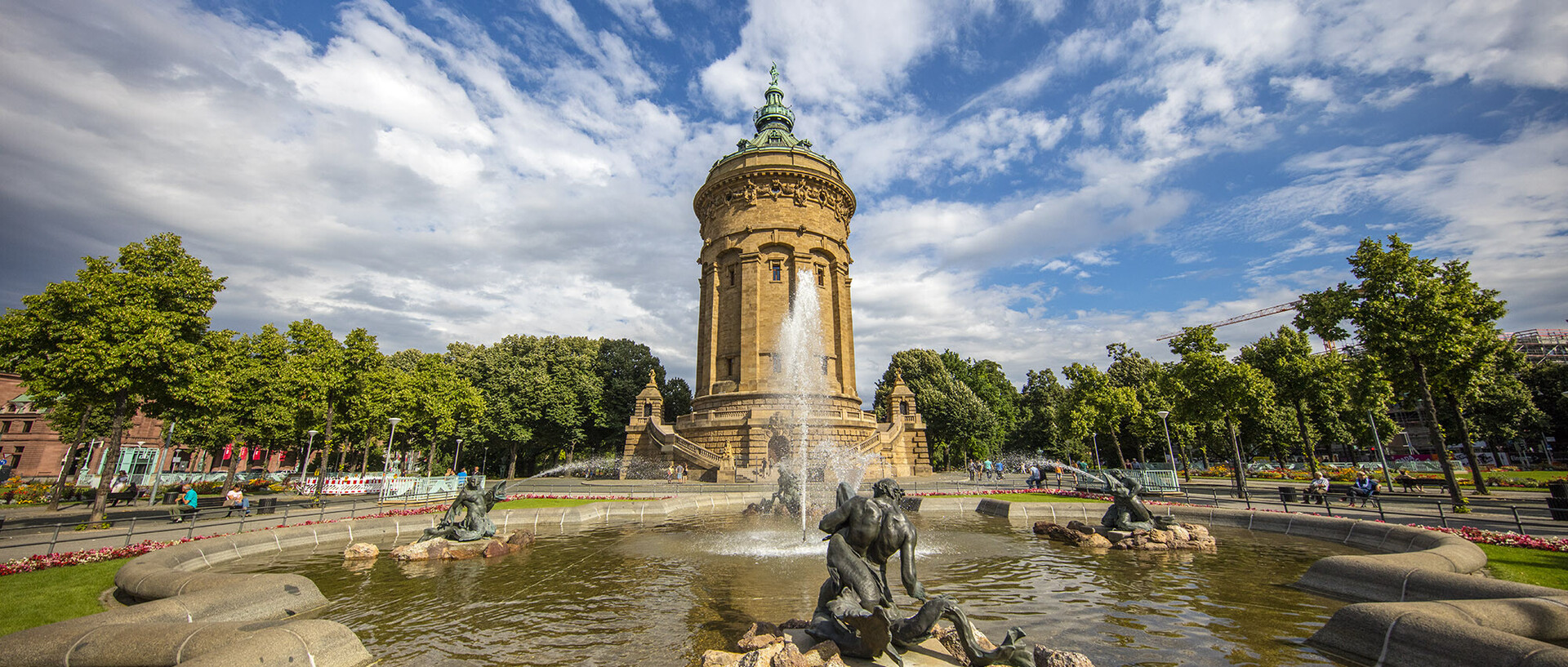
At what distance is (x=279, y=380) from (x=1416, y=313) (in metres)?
50.0

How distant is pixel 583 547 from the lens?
44.2ft

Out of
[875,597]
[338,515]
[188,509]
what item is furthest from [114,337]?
[875,597]

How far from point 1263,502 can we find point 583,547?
2323 cm

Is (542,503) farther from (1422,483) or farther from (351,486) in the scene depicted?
(1422,483)

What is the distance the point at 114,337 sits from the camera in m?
17.8

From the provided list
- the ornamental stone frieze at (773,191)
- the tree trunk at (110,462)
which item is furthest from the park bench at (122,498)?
the ornamental stone frieze at (773,191)

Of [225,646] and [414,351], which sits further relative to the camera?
[414,351]

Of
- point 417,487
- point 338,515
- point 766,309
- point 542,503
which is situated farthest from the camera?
point 766,309

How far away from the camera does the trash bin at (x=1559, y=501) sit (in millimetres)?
14453

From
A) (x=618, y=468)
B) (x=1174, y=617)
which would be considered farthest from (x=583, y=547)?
(x=618, y=468)

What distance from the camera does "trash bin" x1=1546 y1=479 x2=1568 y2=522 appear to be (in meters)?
14.5

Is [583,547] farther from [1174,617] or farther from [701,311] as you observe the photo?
[701,311]

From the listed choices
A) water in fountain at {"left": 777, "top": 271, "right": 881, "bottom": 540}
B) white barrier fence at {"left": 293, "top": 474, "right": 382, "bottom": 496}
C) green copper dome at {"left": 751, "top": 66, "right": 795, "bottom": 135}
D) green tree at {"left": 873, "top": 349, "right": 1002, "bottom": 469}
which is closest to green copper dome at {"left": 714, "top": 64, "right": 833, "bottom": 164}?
green copper dome at {"left": 751, "top": 66, "right": 795, "bottom": 135}

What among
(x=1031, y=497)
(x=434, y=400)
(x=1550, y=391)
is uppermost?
(x=1550, y=391)
